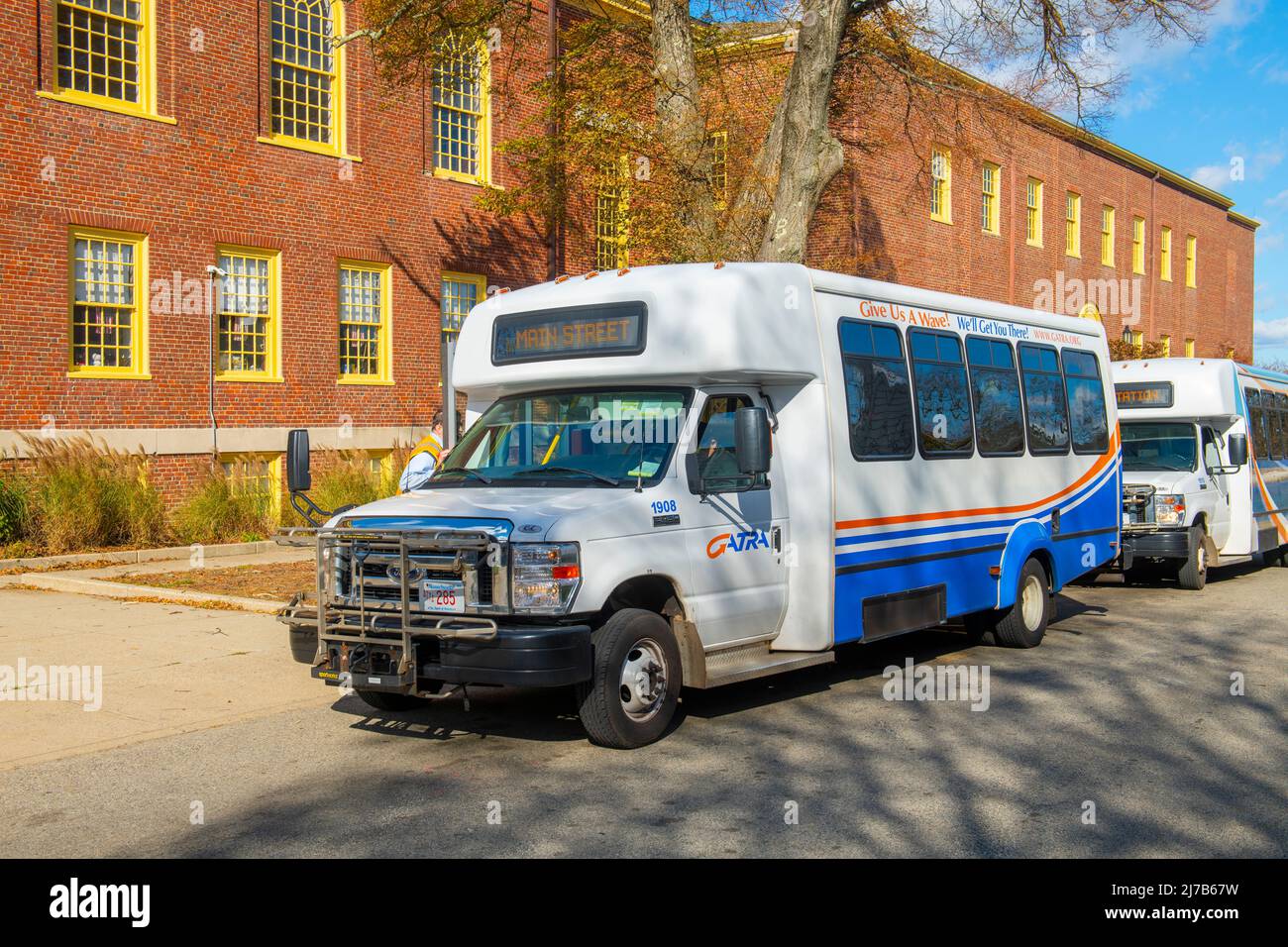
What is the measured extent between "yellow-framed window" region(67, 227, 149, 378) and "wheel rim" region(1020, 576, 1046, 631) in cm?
1432

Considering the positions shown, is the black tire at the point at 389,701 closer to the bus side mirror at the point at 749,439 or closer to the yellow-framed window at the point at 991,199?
the bus side mirror at the point at 749,439

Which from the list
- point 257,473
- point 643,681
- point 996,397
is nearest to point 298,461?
point 643,681

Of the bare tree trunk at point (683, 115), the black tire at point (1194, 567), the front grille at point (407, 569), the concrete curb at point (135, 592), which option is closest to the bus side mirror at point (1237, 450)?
the black tire at point (1194, 567)

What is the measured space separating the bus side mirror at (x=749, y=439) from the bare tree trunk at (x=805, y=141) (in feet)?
30.6

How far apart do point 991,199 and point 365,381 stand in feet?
69.6

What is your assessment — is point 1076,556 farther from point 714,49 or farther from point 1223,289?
point 1223,289

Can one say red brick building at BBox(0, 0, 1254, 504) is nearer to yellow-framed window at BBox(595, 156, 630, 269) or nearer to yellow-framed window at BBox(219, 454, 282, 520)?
yellow-framed window at BBox(219, 454, 282, 520)

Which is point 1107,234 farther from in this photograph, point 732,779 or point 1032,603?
point 732,779

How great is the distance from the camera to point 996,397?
36.6ft

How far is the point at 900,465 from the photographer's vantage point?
9.68m

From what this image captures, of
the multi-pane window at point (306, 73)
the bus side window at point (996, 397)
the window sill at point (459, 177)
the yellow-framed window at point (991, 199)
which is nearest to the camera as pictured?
the bus side window at point (996, 397)

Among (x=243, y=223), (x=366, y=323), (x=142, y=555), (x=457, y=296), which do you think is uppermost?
(x=243, y=223)

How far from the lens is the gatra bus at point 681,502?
7.07 m

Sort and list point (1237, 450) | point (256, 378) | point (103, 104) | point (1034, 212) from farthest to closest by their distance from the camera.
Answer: point (1034, 212), point (256, 378), point (103, 104), point (1237, 450)
